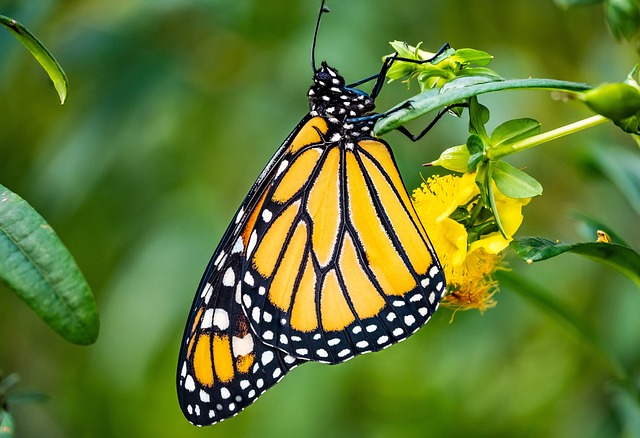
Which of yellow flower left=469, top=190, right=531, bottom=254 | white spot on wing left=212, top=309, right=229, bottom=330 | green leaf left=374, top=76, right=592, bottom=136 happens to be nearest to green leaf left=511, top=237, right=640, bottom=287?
yellow flower left=469, top=190, right=531, bottom=254

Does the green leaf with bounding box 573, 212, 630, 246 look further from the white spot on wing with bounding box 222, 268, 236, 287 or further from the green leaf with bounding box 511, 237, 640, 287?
the white spot on wing with bounding box 222, 268, 236, 287

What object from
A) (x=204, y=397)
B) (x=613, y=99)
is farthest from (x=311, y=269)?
(x=613, y=99)

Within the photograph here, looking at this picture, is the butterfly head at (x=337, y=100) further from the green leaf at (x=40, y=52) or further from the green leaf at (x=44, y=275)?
the green leaf at (x=44, y=275)

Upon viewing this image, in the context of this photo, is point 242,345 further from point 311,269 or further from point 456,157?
point 456,157

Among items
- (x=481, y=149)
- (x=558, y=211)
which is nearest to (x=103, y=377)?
(x=558, y=211)

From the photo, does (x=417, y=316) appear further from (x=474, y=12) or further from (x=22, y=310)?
(x=22, y=310)
